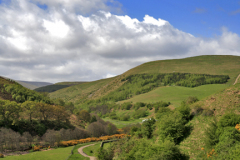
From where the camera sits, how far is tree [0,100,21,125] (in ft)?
255

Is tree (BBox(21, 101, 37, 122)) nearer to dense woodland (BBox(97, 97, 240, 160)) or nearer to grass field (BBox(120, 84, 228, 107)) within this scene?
dense woodland (BBox(97, 97, 240, 160))

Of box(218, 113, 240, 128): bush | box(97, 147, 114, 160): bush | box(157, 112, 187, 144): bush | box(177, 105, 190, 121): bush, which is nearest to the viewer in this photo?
box(218, 113, 240, 128): bush

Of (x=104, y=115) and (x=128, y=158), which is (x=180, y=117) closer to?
(x=128, y=158)

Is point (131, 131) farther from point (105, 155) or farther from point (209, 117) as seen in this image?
point (209, 117)

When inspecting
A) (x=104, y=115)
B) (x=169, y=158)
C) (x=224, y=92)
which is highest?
(x=224, y=92)

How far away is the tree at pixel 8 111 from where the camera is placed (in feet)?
255

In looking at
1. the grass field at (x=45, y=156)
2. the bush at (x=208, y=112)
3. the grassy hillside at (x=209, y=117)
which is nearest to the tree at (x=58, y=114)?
the grass field at (x=45, y=156)

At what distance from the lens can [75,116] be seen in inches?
4692

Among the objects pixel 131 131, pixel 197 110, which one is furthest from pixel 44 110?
pixel 197 110

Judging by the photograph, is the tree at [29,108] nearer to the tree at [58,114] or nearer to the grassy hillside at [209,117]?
the tree at [58,114]

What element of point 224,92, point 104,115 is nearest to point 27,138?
point 224,92

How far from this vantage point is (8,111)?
3049 inches

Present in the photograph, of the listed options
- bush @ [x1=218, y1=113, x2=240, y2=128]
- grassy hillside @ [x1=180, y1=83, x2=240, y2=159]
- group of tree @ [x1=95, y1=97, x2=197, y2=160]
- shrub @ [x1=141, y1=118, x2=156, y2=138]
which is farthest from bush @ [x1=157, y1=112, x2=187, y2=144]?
bush @ [x1=218, y1=113, x2=240, y2=128]

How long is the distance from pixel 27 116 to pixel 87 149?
37109mm
